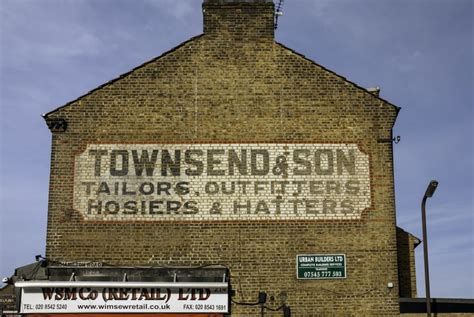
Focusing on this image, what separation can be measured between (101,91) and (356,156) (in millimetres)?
7626

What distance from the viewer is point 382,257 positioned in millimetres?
16438

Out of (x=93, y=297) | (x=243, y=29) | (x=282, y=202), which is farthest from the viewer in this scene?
(x=243, y=29)

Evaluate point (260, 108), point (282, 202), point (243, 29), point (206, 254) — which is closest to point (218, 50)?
point (243, 29)

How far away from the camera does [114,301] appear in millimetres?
15656

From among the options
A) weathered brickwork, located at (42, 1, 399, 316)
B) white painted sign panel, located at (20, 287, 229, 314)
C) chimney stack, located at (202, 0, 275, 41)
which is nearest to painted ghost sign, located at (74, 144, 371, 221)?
weathered brickwork, located at (42, 1, 399, 316)

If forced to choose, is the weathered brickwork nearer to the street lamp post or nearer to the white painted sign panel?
the white painted sign panel

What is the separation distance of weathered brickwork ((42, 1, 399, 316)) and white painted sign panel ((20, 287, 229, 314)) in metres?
0.86

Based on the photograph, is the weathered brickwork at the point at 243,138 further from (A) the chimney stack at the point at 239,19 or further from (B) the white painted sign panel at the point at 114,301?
(B) the white painted sign panel at the point at 114,301

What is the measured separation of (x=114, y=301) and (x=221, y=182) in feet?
14.2

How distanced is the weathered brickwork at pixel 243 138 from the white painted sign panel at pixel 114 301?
86cm

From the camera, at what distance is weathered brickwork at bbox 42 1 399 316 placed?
16.3m

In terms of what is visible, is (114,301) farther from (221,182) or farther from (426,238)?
(426,238)

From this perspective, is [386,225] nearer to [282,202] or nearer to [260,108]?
[282,202]

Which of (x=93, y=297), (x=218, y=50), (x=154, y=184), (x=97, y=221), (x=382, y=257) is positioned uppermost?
(x=218, y=50)
